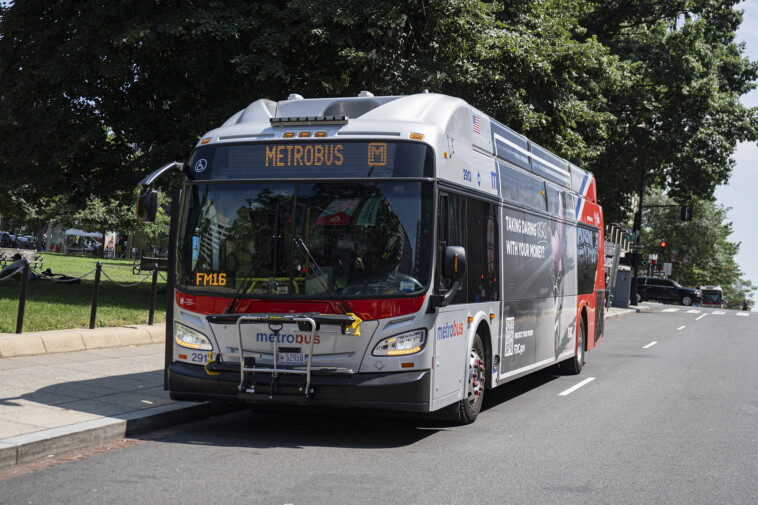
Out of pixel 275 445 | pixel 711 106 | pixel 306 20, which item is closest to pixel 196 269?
pixel 275 445

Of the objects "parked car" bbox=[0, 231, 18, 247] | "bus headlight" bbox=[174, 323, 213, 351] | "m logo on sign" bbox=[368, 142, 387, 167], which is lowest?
"bus headlight" bbox=[174, 323, 213, 351]

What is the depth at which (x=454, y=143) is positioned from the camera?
8.17 metres

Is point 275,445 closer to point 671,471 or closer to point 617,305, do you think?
point 671,471

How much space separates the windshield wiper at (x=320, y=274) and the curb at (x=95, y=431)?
2136 millimetres

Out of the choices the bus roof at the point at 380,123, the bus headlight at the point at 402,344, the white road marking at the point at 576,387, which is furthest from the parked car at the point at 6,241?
the bus headlight at the point at 402,344

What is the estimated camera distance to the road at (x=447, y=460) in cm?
568

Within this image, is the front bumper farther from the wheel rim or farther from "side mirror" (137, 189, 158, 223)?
"side mirror" (137, 189, 158, 223)

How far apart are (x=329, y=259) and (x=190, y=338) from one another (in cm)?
158

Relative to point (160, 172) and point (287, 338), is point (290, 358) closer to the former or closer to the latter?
point (287, 338)

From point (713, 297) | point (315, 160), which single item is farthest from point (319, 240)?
point (713, 297)

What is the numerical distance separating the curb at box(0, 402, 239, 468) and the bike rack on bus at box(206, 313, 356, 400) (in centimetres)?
108

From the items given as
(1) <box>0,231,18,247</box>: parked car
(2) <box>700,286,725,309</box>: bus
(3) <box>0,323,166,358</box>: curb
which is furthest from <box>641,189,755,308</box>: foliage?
(3) <box>0,323,166,358</box>: curb

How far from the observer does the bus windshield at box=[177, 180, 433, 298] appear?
730 centimetres

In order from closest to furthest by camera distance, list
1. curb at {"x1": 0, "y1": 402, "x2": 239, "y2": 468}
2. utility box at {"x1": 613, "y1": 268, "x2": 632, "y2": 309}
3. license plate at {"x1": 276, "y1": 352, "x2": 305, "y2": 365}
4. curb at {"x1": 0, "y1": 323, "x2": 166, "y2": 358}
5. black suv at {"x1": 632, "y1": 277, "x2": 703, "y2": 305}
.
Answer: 1. curb at {"x1": 0, "y1": 402, "x2": 239, "y2": 468}
2. license plate at {"x1": 276, "y1": 352, "x2": 305, "y2": 365}
3. curb at {"x1": 0, "y1": 323, "x2": 166, "y2": 358}
4. utility box at {"x1": 613, "y1": 268, "x2": 632, "y2": 309}
5. black suv at {"x1": 632, "y1": 277, "x2": 703, "y2": 305}
